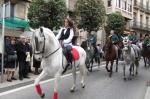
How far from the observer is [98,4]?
31531mm

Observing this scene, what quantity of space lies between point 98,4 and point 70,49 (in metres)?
21.5

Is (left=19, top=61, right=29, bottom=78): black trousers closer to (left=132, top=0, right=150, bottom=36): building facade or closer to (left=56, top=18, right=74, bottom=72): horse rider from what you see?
(left=56, top=18, right=74, bottom=72): horse rider

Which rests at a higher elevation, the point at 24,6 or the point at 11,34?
the point at 24,6

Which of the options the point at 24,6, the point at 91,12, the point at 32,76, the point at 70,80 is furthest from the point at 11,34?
the point at 70,80

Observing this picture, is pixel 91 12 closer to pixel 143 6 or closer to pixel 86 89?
pixel 86 89

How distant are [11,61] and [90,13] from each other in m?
17.7

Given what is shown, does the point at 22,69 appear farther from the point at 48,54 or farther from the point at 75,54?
the point at 48,54

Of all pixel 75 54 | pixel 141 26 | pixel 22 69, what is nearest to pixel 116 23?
pixel 141 26

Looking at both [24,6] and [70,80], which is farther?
[24,6]

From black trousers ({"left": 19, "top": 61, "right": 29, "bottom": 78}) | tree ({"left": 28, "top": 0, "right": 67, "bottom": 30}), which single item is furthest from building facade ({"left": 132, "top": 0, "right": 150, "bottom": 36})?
black trousers ({"left": 19, "top": 61, "right": 29, "bottom": 78})

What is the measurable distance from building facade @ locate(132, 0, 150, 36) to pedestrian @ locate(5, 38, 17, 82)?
44034 millimetres

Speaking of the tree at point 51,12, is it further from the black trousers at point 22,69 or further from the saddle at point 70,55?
the saddle at point 70,55

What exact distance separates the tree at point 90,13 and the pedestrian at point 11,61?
1726 centimetres

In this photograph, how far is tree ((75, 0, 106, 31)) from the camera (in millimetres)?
31266
